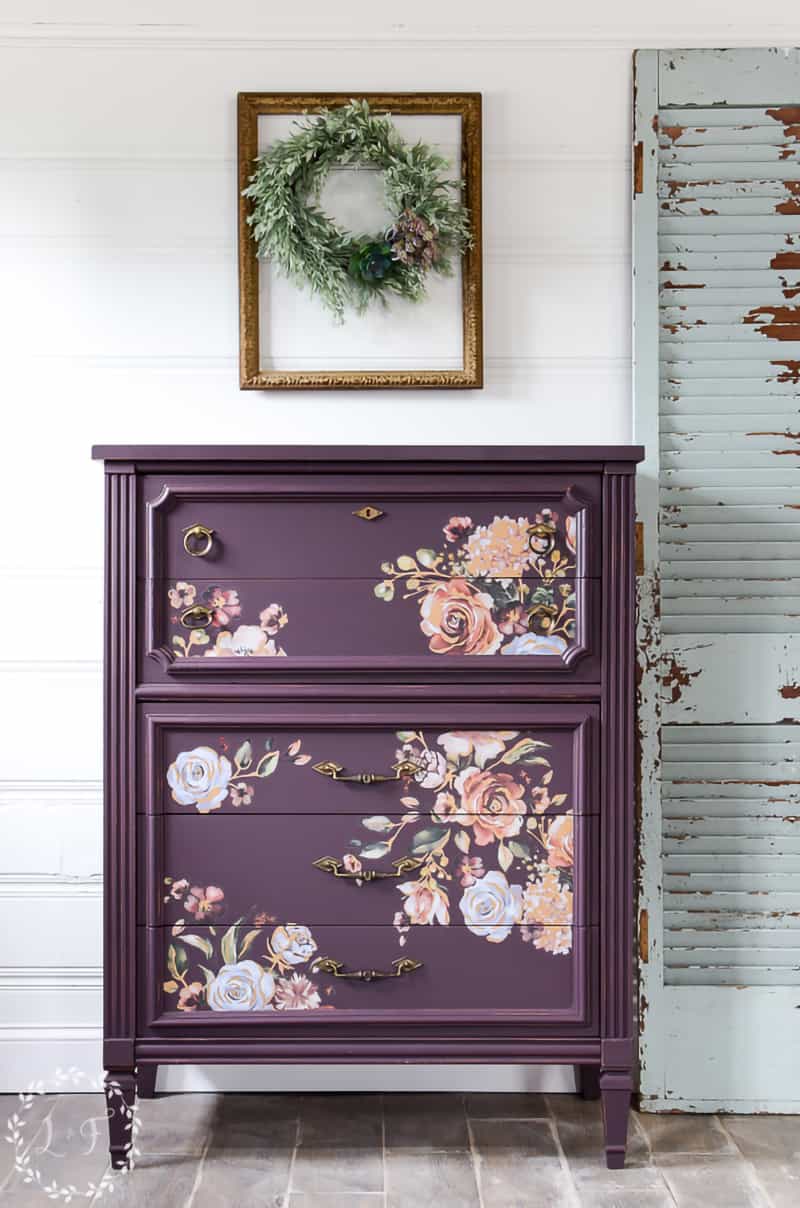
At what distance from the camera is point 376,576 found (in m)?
1.64

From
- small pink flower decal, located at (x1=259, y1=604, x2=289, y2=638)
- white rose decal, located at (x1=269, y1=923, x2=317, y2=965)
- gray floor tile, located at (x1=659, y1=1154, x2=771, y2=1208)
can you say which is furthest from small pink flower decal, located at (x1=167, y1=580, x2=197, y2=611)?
gray floor tile, located at (x1=659, y1=1154, x2=771, y2=1208)

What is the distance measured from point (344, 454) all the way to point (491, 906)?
32.6 inches

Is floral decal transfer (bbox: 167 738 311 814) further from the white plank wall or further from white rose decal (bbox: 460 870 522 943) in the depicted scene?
the white plank wall

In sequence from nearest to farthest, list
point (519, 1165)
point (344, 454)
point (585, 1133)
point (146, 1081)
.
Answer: point (344, 454), point (519, 1165), point (585, 1133), point (146, 1081)

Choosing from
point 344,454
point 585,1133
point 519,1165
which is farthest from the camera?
point 585,1133

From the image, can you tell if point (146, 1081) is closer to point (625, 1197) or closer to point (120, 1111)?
point (120, 1111)

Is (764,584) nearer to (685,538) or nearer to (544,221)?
(685,538)

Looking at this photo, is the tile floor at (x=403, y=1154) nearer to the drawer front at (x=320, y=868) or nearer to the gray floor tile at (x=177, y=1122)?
the gray floor tile at (x=177, y=1122)

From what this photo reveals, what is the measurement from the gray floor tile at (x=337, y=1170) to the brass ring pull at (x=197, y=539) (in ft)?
3.69

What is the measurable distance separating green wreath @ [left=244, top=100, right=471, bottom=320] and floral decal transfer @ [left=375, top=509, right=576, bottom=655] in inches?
24.8

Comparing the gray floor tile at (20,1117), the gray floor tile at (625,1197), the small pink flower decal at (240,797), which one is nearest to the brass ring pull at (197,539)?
the small pink flower decal at (240,797)

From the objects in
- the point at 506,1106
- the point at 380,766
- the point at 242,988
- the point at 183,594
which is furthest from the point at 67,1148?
the point at 183,594

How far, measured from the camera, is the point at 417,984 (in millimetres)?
1644

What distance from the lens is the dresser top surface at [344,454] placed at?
1.60 m
